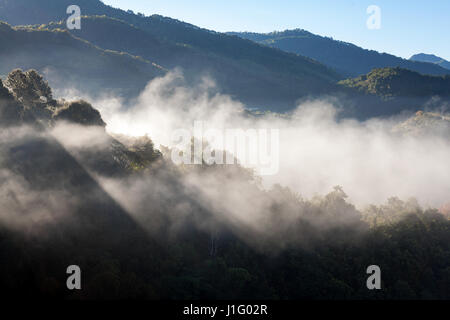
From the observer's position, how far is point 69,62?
158375 millimetres

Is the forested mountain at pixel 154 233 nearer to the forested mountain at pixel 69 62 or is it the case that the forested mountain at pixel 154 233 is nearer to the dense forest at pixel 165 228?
the dense forest at pixel 165 228

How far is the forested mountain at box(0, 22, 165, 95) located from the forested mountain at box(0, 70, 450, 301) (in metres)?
116

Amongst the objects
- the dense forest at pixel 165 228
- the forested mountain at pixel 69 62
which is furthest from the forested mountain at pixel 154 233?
the forested mountain at pixel 69 62

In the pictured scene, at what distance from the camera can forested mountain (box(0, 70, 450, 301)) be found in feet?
82.2

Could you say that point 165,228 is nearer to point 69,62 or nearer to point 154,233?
point 154,233

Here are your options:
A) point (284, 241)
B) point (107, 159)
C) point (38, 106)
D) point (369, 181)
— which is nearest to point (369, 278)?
Result: point (284, 241)

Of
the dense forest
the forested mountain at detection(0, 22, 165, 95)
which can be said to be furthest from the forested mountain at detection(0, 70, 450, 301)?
the forested mountain at detection(0, 22, 165, 95)

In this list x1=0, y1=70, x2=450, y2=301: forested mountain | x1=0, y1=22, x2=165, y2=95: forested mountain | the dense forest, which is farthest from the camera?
x1=0, y1=22, x2=165, y2=95: forested mountain

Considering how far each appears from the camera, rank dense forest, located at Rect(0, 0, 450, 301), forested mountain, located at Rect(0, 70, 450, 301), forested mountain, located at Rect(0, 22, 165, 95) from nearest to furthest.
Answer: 1. forested mountain, located at Rect(0, 70, 450, 301)
2. dense forest, located at Rect(0, 0, 450, 301)
3. forested mountain, located at Rect(0, 22, 165, 95)

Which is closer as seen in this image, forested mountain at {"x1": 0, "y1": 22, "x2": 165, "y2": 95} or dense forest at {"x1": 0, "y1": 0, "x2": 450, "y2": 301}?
dense forest at {"x1": 0, "y1": 0, "x2": 450, "y2": 301}

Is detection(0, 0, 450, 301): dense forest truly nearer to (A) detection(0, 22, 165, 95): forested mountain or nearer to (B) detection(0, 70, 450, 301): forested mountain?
(B) detection(0, 70, 450, 301): forested mountain

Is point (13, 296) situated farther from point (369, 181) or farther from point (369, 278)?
point (369, 181)

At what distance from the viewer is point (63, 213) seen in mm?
27422
